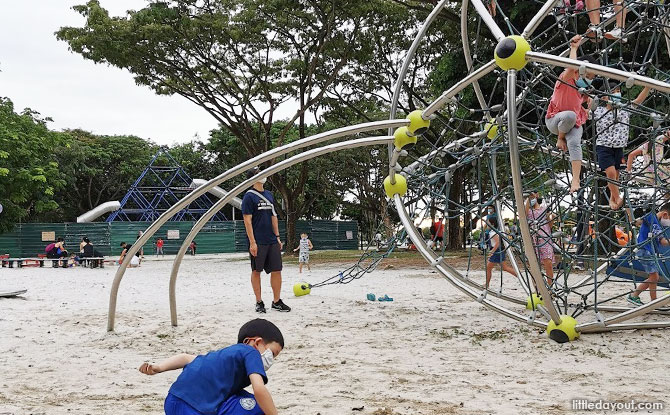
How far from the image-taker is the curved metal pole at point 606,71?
11.4 feet

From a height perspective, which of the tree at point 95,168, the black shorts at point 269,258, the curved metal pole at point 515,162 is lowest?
the black shorts at point 269,258

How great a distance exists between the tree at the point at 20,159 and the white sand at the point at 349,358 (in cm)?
1630

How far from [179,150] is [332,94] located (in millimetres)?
20701

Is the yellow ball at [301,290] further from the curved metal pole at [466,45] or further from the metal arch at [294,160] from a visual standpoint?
the curved metal pole at [466,45]

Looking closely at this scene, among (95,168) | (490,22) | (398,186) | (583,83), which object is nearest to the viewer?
(583,83)

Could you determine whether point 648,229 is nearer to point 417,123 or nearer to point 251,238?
point 417,123

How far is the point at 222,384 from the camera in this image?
246 centimetres

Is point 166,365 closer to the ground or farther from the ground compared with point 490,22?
closer to the ground

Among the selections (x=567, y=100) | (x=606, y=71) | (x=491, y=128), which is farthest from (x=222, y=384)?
(x=491, y=128)

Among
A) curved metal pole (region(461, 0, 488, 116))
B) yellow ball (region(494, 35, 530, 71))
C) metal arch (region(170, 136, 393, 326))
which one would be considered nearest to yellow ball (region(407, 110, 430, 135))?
metal arch (region(170, 136, 393, 326))

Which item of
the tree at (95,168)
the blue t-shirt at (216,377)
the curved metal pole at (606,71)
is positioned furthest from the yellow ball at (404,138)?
the tree at (95,168)

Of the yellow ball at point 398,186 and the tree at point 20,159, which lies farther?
the tree at point 20,159

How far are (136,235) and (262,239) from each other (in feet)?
77.3

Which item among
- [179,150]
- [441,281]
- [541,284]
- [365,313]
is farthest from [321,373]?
[179,150]
